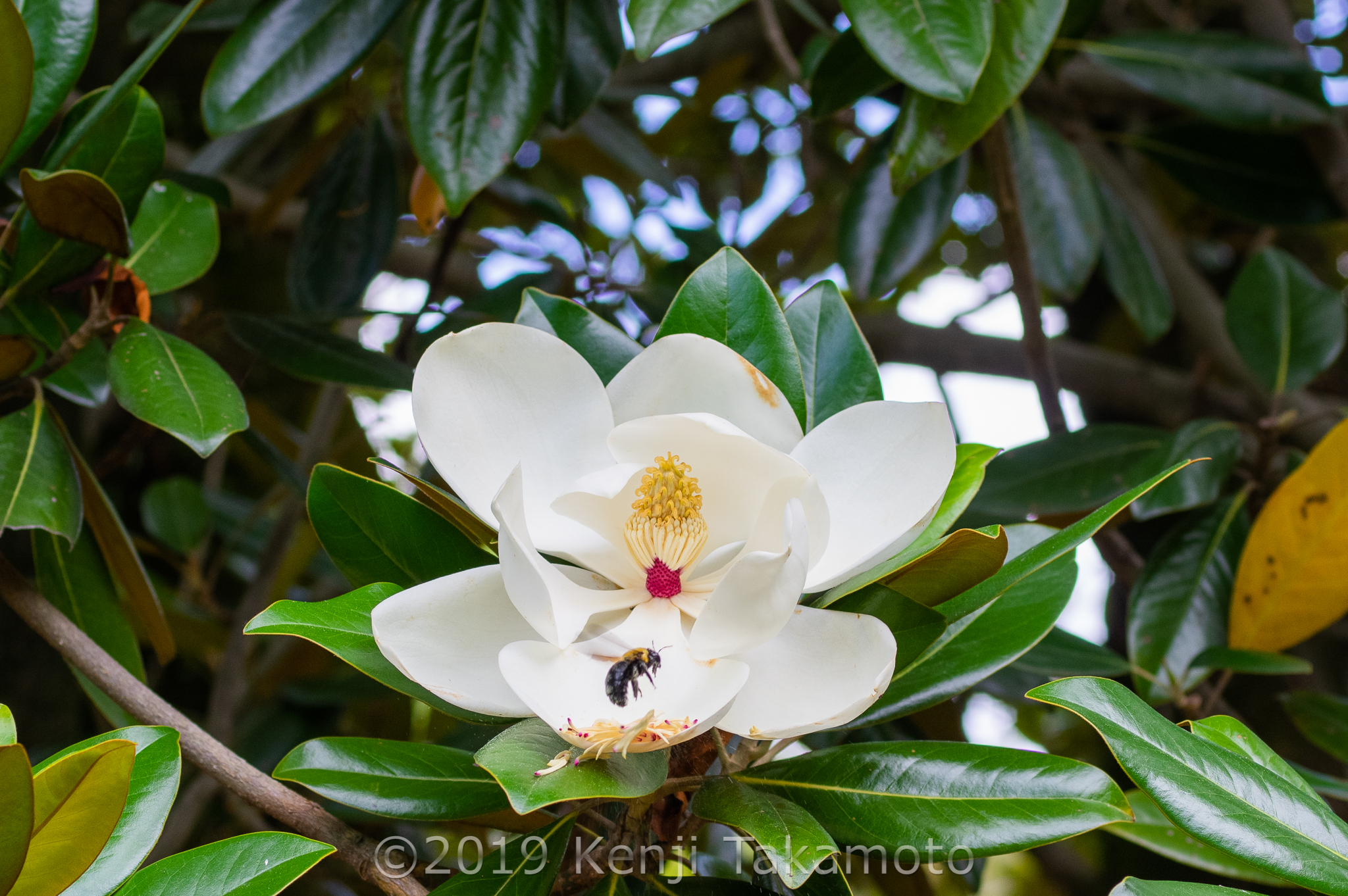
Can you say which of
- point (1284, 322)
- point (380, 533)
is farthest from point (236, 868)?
point (1284, 322)

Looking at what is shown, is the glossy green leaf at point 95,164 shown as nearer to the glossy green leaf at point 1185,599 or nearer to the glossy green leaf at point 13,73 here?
the glossy green leaf at point 13,73

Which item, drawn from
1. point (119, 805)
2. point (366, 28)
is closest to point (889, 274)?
point (366, 28)

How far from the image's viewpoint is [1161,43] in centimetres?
129

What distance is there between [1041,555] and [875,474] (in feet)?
0.32

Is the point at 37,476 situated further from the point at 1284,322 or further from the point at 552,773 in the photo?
the point at 1284,322

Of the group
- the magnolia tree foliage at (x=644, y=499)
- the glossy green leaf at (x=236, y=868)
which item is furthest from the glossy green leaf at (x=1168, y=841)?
the glossy green leaf at (x=236, y=868)

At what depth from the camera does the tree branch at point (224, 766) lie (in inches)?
20.6

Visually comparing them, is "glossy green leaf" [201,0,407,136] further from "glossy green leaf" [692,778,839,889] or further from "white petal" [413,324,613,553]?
"glossy green leaf" [692,778,839,889]

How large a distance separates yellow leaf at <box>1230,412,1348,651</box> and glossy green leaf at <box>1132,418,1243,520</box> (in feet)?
0.28

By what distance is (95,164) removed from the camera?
2.42ft

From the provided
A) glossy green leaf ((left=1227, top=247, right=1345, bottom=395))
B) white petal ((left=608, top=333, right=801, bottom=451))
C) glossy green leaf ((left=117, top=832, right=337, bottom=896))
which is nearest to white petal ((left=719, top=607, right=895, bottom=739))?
white petal ((left=608, top=333, right=801, bottom=451))

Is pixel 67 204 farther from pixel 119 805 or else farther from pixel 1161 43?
pixel 1161 43

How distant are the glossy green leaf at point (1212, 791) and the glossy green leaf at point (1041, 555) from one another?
0.23 feet

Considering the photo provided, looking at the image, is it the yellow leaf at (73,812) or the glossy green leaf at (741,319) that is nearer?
the yellow leaf at (73,812)
